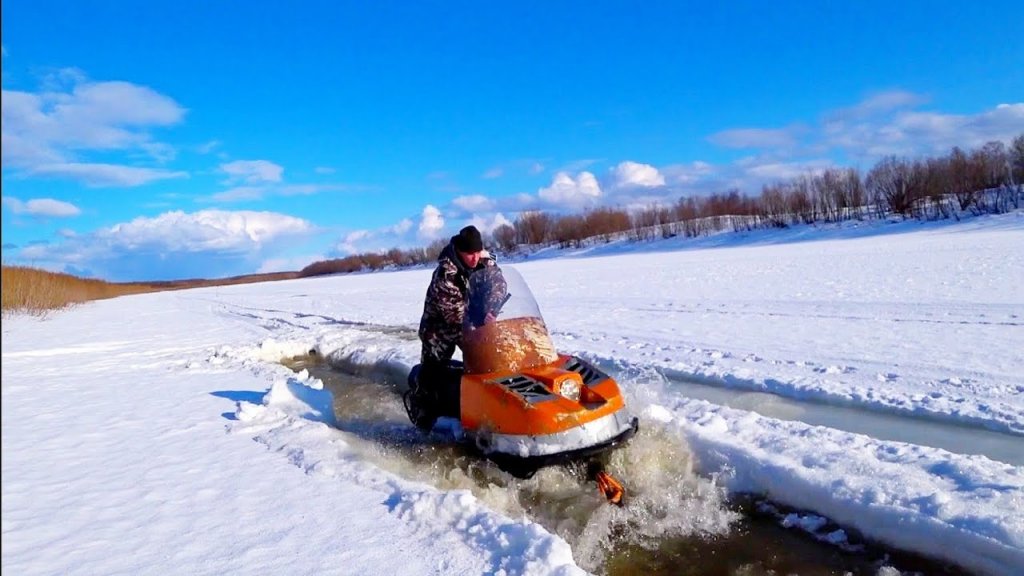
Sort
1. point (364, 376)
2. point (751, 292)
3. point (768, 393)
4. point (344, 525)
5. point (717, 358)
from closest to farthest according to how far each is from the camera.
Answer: point (344, 525) → point (768, 393) → point (717, 358) → point (364, 376) → point (751, 292)

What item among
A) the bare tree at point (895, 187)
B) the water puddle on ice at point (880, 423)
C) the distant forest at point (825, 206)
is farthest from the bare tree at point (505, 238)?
the water puddle on ice at point (880, 423)

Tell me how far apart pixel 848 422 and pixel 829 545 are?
2.16m

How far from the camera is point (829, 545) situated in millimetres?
3779

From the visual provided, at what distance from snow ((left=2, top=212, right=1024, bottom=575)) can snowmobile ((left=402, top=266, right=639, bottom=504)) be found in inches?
17.7

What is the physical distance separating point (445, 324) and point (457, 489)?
1575mm

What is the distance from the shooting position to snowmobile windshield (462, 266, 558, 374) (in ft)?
15.7

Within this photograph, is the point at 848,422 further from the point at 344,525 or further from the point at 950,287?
the point at 950,287

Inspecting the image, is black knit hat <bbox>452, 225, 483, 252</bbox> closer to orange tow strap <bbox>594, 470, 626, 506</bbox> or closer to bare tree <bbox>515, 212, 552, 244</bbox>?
orange tow strap <bbox>594, 470, 626, 506</bbox>

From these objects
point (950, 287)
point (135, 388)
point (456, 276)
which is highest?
point (456, 276)

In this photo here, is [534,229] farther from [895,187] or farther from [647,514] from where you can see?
[647,514]

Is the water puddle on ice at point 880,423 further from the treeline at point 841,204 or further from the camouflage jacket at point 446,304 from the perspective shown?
the treeline at point 841,204

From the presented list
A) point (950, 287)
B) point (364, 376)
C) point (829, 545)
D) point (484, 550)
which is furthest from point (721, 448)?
point (950, 287)

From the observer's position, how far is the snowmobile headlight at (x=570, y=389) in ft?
14.1

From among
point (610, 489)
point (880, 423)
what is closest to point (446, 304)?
point (610, 489)
